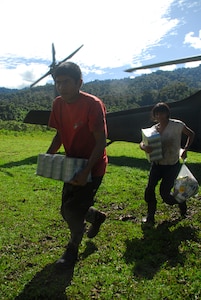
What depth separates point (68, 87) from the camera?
2918mm

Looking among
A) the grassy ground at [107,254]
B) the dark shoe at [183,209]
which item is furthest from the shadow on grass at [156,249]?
the dark shoe at [183,209]

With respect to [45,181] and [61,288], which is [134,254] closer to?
[61,288]

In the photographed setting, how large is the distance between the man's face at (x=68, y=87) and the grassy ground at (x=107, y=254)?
1.87 meters

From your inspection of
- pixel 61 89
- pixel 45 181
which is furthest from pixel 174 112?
pixel 61 89

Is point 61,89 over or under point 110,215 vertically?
over

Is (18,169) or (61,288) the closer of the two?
(61,288)

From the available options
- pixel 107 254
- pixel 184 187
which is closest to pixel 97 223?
pixel 107 254

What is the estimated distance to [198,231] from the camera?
171 inches

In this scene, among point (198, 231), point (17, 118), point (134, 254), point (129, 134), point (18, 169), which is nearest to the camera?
point (134, 254)

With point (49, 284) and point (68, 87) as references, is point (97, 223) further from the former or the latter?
point (68, 87)

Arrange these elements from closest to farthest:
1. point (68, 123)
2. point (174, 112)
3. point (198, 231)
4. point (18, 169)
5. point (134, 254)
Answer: point (68, 123) → point (134, 254) → point (198, 231) → point (18, 169) → point (174, 112)

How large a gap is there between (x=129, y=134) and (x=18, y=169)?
187 inches

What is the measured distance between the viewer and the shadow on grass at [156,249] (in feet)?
11.3

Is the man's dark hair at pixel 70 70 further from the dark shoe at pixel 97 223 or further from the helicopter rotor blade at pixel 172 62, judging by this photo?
the helicopter rotor blade at pixel 172 62
